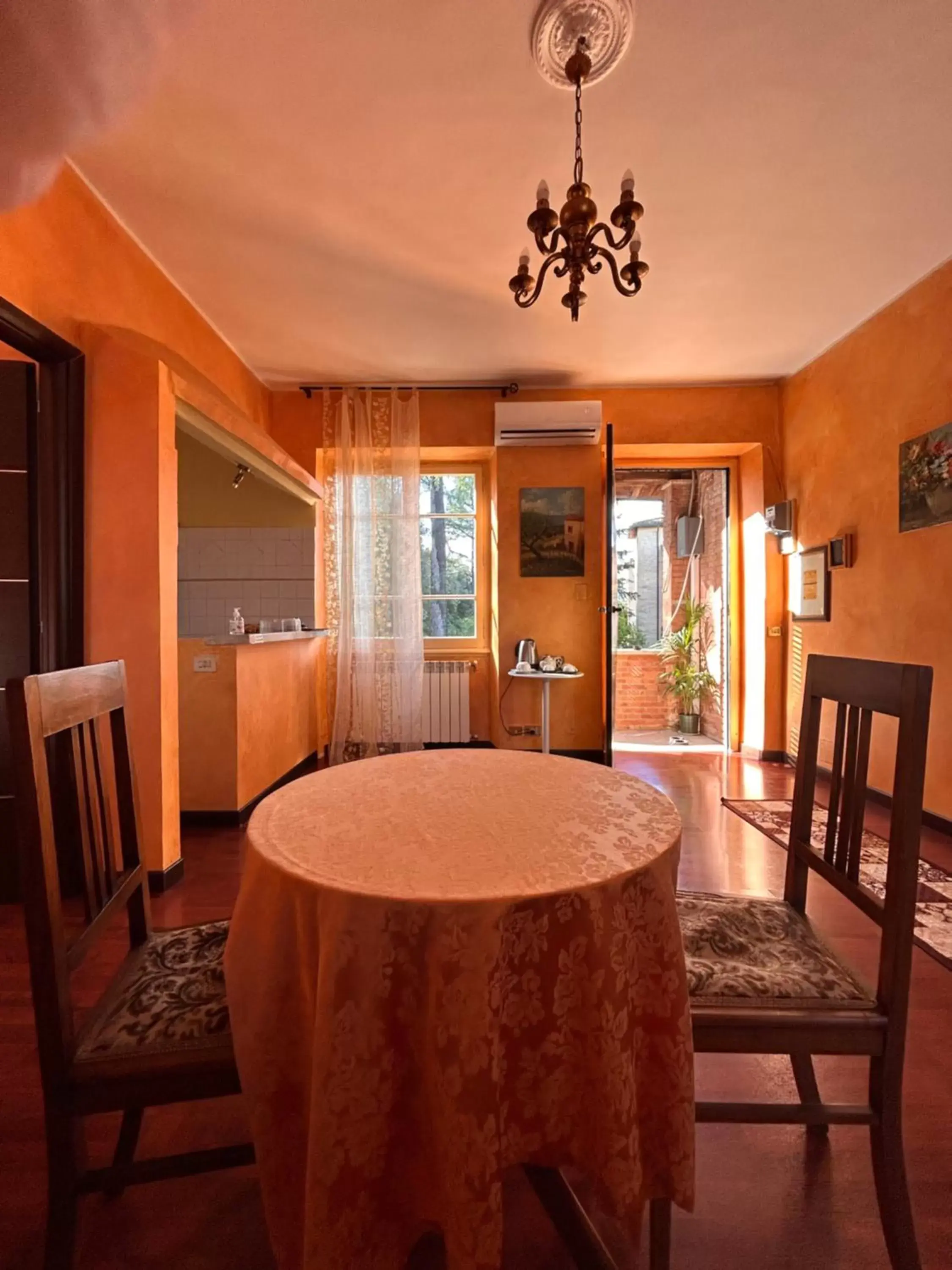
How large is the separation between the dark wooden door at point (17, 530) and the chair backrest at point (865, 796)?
251cm

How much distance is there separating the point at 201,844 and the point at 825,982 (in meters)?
2.71

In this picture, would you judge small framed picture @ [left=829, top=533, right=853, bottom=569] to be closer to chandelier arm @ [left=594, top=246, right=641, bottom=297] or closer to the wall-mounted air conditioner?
the wall-mounted air conditioner

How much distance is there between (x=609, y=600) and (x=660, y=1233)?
3.35 meters

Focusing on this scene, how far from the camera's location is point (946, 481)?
2742 mm

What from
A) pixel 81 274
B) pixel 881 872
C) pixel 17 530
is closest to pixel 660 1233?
pixel 881 872

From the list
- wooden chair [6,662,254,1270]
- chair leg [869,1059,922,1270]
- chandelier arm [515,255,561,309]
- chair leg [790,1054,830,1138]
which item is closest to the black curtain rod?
chandelier arm [515,255,561,309]

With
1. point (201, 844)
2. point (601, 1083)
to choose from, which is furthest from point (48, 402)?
point (601, 1083)

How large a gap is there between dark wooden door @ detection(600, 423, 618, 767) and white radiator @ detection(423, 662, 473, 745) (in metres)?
1.11

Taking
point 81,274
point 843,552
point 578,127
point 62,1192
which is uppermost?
point 578,127

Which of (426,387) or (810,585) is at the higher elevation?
(426,387)

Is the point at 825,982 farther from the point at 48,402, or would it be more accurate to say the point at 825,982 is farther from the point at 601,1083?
the point at 48,402

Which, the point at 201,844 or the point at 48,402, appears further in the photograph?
the point at 201,844

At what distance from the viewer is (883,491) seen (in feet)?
10.5

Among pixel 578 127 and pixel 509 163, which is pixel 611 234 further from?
pixel 509 163
